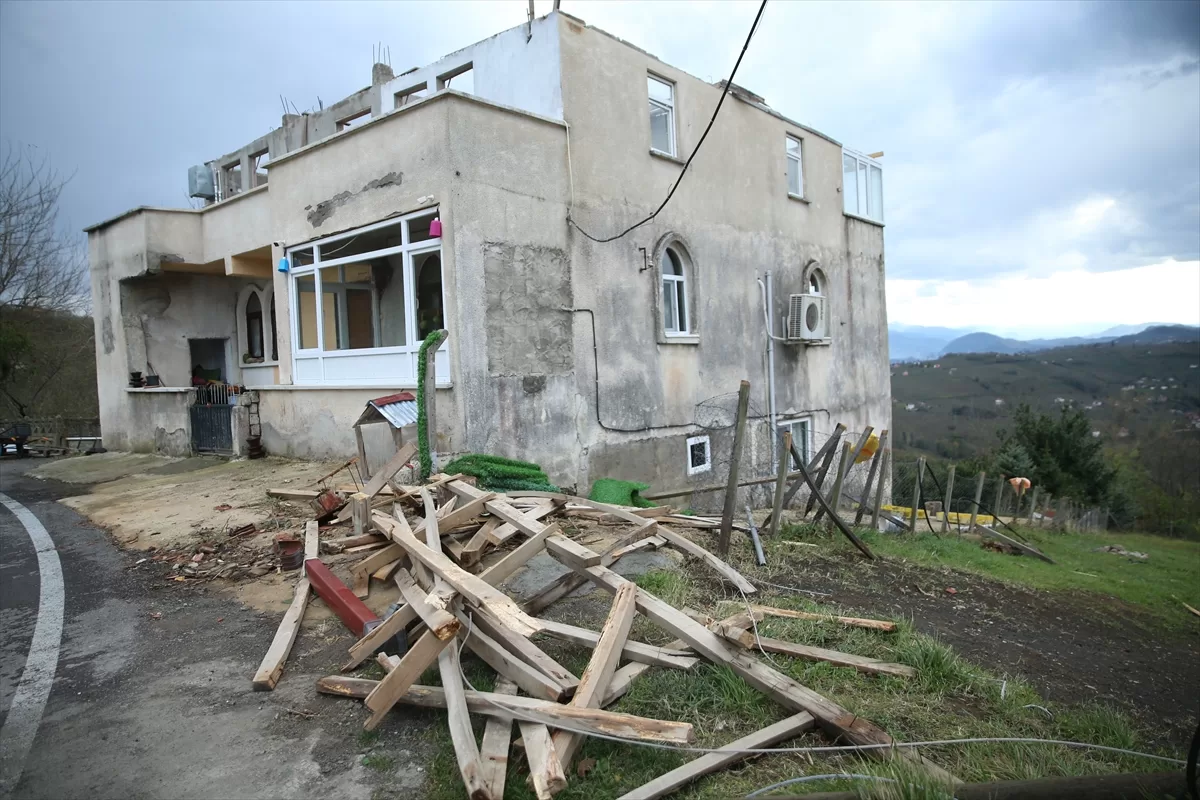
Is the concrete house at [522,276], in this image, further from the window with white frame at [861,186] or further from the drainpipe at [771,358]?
the window with white frame at [861,186]

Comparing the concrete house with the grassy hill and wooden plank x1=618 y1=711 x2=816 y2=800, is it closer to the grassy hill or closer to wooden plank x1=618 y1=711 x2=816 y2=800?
wooden plank x1=618 y1=711 x2=816 y2=800

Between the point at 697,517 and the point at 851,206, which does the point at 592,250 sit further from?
the point at 851,206

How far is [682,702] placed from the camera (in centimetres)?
400

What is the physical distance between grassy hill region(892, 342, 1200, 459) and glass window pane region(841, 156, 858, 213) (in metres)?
37.8

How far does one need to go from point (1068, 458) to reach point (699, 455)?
2879cm

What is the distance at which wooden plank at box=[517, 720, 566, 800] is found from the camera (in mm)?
3118

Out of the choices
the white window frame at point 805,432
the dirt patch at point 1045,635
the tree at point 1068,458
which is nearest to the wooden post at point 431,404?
the dirt patch at point 1045,635

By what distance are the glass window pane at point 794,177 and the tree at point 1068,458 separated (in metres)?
22.4

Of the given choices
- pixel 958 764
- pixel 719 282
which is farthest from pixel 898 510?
pixel 958 764

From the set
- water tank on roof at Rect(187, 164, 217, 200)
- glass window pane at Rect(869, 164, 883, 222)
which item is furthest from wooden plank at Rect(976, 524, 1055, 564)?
water tank on roof at Rect(187, 164, 217, 200)

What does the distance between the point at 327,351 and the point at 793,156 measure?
11873mm

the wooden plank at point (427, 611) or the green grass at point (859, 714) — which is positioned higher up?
the wooden plank at point (427, 611)

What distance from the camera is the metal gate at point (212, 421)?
45.4ft

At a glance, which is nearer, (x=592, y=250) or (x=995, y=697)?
(x=995, y=697)
